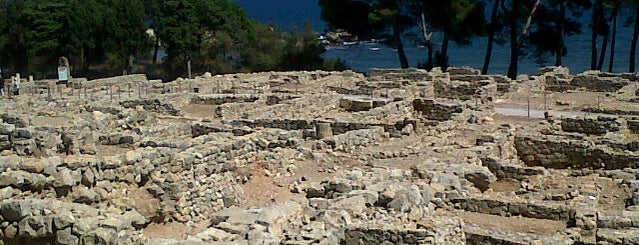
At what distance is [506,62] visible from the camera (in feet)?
244

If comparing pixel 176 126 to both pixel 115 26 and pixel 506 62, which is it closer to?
pixel 115 26

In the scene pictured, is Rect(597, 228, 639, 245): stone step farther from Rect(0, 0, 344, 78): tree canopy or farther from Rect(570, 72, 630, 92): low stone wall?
Rect(0, 0, 344, 78): tree canopy

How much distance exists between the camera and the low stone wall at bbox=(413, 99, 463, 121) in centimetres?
2133

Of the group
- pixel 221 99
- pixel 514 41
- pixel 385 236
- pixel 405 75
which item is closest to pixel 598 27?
pixel 514 41

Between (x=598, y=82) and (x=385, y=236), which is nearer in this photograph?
(x=385, y=236)

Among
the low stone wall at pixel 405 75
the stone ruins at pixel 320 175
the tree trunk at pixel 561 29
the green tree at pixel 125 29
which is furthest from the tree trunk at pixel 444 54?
the green tree at pixel 125 29

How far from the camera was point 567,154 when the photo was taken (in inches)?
617

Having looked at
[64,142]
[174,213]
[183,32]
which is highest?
[183,32]

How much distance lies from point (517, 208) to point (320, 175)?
392cm

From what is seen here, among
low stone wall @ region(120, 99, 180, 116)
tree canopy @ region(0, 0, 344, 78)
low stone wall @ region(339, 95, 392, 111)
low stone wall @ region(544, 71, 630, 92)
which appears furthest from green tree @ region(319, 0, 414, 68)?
low stone wall @ region(120, 99, 180, 116)

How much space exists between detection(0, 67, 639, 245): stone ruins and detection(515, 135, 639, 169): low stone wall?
0.03 meters

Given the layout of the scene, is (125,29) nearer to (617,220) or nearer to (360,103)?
(360,103)

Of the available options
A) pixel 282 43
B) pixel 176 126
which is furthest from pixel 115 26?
pixel 176 126

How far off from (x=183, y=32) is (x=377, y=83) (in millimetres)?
19426
